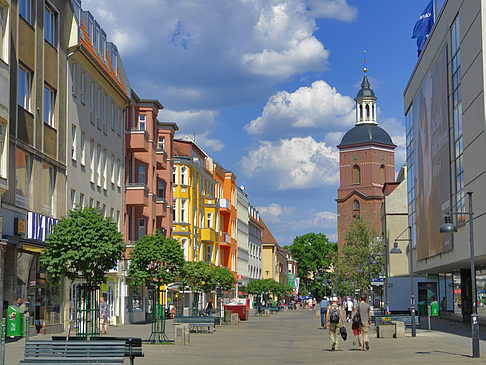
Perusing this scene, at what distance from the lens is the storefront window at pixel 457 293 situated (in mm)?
53219

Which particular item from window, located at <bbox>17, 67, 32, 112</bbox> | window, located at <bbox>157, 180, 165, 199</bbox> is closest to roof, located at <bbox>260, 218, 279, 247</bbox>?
window, located at <bbox>157, 180, 165, 199</bbox>

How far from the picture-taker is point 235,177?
10331 cm

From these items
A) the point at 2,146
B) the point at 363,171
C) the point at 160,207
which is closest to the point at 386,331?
the point at 2,146

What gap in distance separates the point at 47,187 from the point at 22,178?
141 inches

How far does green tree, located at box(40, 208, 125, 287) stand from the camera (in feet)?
78.3

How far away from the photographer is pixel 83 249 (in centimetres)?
2383

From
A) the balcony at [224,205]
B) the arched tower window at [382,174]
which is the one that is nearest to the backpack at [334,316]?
the balcony at [224,205]

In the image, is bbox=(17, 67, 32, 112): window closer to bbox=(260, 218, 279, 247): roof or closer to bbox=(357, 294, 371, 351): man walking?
bbox=(357, 294, 371, 351): man walking

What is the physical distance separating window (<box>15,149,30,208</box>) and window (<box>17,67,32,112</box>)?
181 cm

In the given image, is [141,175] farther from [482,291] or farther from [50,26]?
[482,291]

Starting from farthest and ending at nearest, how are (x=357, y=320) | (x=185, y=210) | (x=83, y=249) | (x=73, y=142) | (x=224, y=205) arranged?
(x=224, y=205)
(x=185, y=210)
(x=73, y=142)
(x=357, y=320)
(x=83, y=249)

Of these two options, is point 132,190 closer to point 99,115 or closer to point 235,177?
point 99,115

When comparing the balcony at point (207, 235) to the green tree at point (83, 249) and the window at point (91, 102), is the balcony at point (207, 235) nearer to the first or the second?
the window at point (91, 102)

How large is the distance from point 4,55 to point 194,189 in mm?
52565
